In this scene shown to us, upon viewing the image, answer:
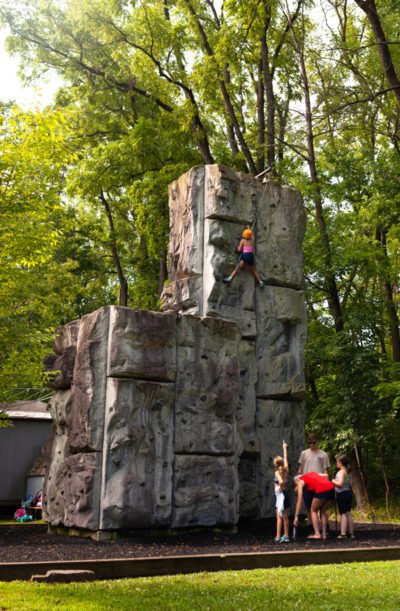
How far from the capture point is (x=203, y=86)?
815 inches

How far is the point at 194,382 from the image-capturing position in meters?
12.6

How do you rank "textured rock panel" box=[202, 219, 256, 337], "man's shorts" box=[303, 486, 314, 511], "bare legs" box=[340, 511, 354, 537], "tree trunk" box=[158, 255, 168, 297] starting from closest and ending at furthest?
"bare legs" box=[340, 511, 354, 537] < "man's shorts" box=[303, 486, 314, 511] < "textured rock panel" box=[202, 219, 256, 337] < "tree trunk" box=[158, 255, 168, 297]

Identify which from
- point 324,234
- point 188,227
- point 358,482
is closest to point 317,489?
point 188,227

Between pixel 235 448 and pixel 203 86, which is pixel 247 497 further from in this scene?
pixel 203 86

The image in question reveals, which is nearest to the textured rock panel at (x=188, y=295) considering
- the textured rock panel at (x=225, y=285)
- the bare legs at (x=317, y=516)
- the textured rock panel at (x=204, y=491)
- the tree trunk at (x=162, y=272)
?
the textured rock panel at (x=225, y=285)

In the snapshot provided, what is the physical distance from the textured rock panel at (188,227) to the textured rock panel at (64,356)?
2622mm

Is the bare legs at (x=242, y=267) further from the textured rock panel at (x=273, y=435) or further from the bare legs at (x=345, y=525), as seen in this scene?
the bare legs at (x=345, y=525)

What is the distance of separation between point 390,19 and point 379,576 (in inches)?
652

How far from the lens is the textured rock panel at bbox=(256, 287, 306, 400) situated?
1455cm

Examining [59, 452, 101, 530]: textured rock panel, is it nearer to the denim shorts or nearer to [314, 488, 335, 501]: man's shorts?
[314, 488, 335, 501]: man's shorts

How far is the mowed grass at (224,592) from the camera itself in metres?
6.16

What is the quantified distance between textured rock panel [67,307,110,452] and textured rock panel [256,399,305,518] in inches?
146

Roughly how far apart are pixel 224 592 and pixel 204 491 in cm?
540

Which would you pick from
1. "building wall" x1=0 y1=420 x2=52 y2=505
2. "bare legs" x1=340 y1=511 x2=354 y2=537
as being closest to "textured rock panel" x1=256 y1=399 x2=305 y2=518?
"bare legs" x1=340 y1=511 x2=354 y2=537
